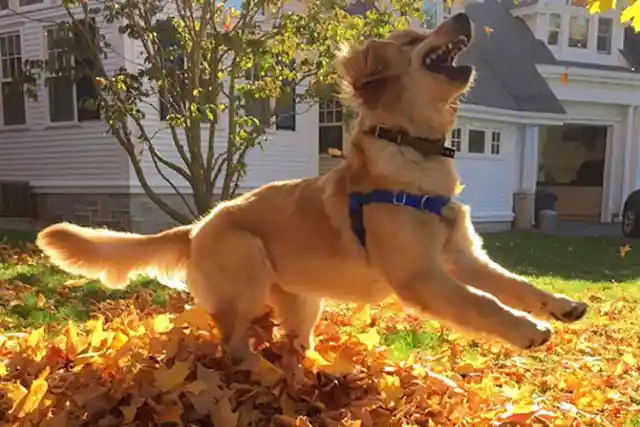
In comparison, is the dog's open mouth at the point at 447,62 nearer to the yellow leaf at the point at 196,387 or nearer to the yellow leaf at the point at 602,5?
the yellow leaf at the point at 602,5

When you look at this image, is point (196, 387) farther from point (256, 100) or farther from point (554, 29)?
point (554, 29)

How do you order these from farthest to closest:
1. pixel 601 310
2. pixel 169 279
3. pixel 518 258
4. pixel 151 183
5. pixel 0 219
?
pixel 0 219
pixel 151 183
pixel 518 258
pixel 601 310
pixel 169 279

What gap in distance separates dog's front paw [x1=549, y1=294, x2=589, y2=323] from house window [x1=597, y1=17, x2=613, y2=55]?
21738 mm

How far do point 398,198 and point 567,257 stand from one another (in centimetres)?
1014

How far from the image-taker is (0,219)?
1521 centimetres

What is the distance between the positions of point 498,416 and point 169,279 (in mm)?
1883

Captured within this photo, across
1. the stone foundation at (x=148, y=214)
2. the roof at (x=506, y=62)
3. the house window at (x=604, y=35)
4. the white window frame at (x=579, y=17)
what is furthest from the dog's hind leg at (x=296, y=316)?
the house window at (x=604, y=35)

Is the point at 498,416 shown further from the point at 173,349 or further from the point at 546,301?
the point at 173,349

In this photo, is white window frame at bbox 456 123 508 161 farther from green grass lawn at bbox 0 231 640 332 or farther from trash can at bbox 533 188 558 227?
green grass lawn at bbox 0 231 640 332

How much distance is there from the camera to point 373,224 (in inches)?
124

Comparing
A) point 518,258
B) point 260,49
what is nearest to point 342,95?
point 260,49

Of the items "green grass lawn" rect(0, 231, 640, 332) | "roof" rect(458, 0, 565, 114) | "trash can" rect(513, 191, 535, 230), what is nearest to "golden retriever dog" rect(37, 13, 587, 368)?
"green grass lawn" rect(0, 231, 640, 332)

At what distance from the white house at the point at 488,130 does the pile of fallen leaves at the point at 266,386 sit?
9485mm

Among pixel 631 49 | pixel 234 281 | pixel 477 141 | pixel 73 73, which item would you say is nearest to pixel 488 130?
pixel 477 141
